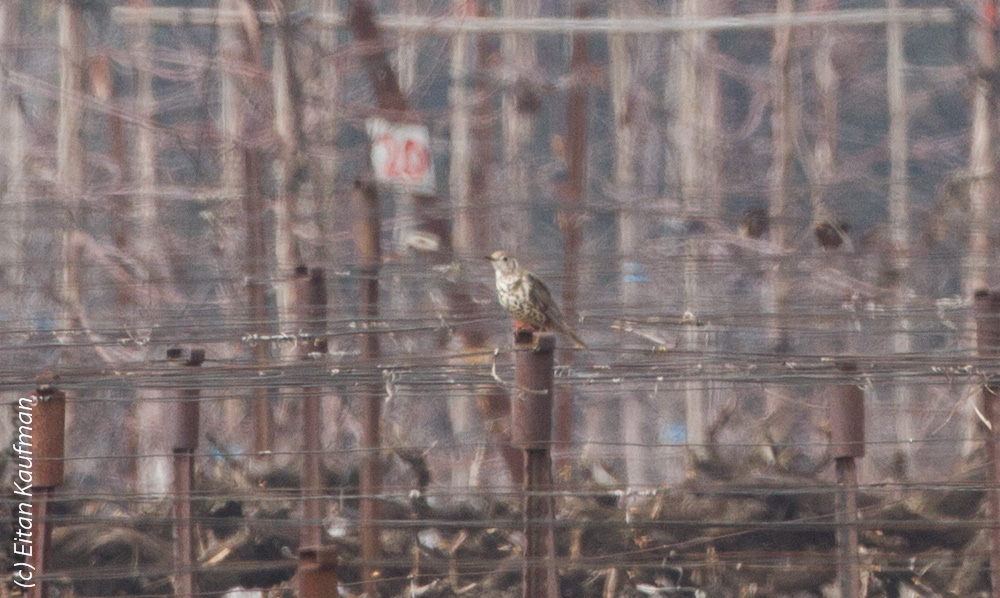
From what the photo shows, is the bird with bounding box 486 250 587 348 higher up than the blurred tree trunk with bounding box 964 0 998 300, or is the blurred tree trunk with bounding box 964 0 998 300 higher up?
the blurred tree trunk with bounding box 964 0 998 300

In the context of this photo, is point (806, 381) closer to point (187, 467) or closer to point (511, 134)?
point (187, 467)

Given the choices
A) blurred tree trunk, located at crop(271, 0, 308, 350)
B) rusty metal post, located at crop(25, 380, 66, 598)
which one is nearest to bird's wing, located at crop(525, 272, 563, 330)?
rusty metal post, located at crop(25, 380, 66, 598)

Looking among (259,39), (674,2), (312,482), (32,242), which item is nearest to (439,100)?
(674,2)

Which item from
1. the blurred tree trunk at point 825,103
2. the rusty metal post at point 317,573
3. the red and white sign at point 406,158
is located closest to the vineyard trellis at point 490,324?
the rusty metal post at point 317,573

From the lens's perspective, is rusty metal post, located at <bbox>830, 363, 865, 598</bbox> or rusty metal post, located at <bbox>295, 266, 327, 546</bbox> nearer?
rusty metal post, located at <bbox>830, 363, 865, 598</bbox>

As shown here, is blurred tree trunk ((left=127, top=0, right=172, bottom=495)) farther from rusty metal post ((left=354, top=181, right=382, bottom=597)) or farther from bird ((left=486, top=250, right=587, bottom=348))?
bird ((left=486, top=250, right=587, bottom=348))

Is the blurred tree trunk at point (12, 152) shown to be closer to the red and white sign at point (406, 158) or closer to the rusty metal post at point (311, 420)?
the red and white sign at point (406, 158)
